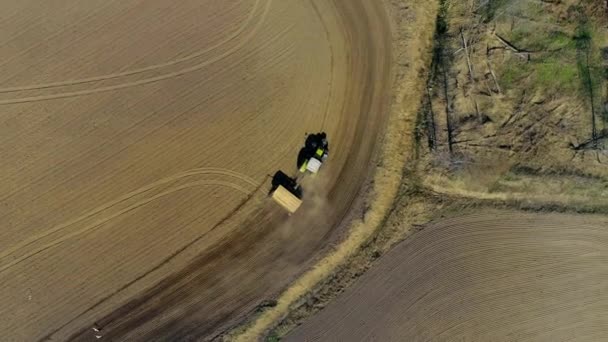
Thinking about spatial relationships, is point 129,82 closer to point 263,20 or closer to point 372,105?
point 263,20

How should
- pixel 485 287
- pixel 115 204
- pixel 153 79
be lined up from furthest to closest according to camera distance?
1. pixel 485 287
2. pixel 153 79
3. pixel 115 204

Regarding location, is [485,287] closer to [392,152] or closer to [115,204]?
[392,152]

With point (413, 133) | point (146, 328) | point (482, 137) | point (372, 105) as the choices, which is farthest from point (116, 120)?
point (482, 137)

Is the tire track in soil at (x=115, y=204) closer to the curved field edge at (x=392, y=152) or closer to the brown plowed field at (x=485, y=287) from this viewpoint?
the curved field edge at (x=392, y=152)

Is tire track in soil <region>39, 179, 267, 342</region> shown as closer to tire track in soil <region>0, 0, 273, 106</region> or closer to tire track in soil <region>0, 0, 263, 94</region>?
tire track in soil <region>0, 0, 273, 106</region>

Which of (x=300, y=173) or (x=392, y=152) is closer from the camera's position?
(x=300, y=173)

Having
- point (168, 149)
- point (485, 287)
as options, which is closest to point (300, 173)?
point (168, 149)
